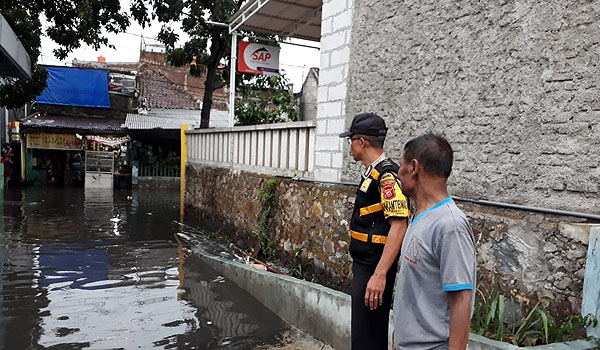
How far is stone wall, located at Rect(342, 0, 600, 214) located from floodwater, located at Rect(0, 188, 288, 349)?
2.59 metres

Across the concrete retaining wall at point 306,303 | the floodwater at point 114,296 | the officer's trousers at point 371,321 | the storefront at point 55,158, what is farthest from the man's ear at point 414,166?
the storefront at point 55,158

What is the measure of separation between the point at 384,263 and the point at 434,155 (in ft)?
3.01

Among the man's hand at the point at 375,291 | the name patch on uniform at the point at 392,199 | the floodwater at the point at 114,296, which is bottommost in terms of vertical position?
the floodwater at the point at 114,296

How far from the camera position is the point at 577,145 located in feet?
11.6

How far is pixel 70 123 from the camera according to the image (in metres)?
20.4

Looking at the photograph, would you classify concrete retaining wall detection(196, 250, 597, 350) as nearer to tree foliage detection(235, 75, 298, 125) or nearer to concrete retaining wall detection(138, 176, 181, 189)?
tree foliage detection(235, 75, 298, 125)

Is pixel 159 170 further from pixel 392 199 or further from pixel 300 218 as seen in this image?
pixel 392 199

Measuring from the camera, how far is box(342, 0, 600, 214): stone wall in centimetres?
352

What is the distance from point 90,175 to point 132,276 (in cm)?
1495

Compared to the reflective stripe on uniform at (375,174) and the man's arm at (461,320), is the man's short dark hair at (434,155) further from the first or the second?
the reflective stripe on uniform at (375,174)

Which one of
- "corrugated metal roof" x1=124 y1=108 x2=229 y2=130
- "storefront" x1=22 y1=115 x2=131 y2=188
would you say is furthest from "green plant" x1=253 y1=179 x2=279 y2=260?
"storefront" x1=22 y1=115 x2=131 y2=188

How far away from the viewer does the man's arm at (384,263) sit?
8.92ft

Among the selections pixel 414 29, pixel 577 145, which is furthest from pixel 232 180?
pixel 577 145

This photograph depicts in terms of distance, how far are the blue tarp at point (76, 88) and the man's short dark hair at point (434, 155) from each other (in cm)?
2180
